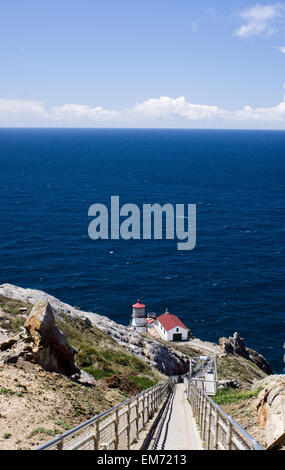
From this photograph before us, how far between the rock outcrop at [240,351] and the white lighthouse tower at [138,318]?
14119 mm

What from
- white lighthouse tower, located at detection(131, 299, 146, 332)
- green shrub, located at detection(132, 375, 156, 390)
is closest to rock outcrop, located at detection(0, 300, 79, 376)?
green shrub, located at detection(132, 375, 156, 390)

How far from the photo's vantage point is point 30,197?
137750mm

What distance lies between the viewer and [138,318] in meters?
61.2

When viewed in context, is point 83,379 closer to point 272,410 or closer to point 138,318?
point 272,410

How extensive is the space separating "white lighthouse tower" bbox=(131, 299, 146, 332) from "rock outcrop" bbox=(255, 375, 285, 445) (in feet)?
150

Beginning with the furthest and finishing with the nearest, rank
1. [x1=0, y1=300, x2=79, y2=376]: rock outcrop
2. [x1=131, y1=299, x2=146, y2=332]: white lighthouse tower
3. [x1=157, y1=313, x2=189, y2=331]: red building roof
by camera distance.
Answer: [x1=131, y1=299, x2=146, y2=332]: white lighthouse tower
[x1=157, y1=313, x2=189, y2=331]: red building roof
[x1=0, y1=300, x2=79, y2=376]: rock outcrop

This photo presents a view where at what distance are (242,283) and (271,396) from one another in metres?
65.8

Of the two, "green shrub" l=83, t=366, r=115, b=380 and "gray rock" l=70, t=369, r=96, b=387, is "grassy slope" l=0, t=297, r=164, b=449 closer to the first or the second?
"green shrub" l=83, t=366, r=115, b=380

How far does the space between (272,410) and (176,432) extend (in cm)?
423

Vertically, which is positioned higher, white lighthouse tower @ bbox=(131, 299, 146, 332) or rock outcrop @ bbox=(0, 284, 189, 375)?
rock outcrop @ bbox=(0, 284, 189, 375)

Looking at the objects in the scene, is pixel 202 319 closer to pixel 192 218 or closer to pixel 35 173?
pixel 192 218

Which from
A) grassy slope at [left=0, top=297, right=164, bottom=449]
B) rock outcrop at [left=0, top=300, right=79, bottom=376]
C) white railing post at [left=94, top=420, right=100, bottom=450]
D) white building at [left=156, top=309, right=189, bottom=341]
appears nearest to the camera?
white railing post at [left=94, top=420, right=100, bottom=450]

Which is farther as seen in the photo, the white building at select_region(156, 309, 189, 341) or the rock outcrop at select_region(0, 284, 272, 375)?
the white building at select_region(156, 309, 189, 341)

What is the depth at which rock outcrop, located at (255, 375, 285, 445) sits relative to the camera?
1156 cm
